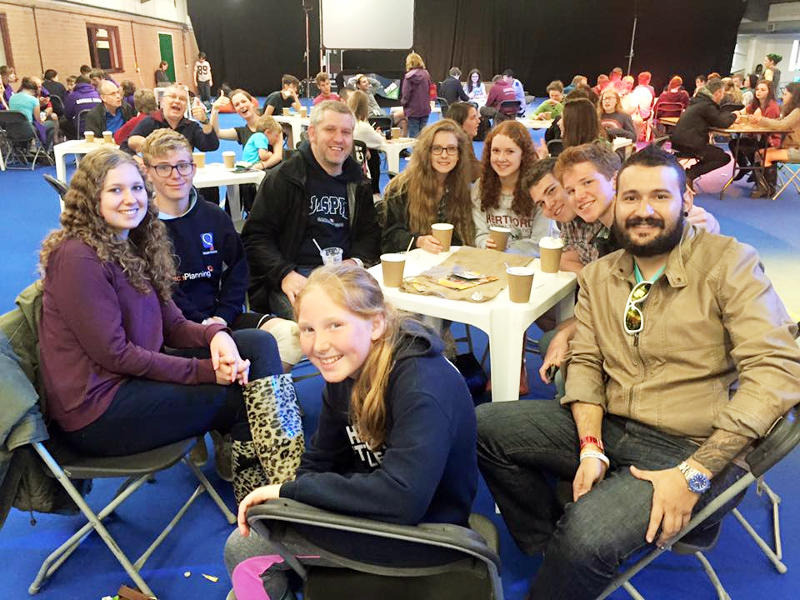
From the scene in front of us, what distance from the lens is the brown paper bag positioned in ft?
7.23

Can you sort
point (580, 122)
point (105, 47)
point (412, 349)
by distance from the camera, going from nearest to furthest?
1. point (412, 349)
2. point (580, 122)
3. point (105, 47)

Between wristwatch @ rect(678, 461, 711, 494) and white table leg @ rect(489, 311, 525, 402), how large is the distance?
717 mm

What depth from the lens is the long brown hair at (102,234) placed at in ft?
5.97

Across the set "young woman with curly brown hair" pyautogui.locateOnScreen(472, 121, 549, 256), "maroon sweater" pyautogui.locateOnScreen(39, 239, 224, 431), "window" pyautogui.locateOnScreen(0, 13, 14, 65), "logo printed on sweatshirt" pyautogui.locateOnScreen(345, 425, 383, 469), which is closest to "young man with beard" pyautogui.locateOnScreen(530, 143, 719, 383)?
"young woman with curly brown hair" pyautogui.locateOnScreen(472, 121, 549, 256)

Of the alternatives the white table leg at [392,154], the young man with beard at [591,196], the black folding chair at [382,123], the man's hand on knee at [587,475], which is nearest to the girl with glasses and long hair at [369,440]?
the man's hand on knee at [587,475]

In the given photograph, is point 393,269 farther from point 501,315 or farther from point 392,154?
point 392,154

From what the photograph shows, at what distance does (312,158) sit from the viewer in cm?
294

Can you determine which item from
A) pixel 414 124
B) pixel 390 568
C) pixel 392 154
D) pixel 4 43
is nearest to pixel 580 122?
pixel 392 154

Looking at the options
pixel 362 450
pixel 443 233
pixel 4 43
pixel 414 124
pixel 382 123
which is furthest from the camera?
pixel 4 43

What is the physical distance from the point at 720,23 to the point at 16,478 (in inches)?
824

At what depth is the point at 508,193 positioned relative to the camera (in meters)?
3.02

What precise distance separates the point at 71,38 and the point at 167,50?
17.9 ft

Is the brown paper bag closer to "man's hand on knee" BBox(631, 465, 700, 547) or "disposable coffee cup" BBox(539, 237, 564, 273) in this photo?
"disposable coffee cup" BBox(539, 237, 564, 273)

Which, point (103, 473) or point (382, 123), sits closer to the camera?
point (103, 473)
